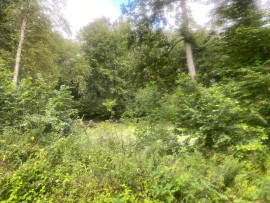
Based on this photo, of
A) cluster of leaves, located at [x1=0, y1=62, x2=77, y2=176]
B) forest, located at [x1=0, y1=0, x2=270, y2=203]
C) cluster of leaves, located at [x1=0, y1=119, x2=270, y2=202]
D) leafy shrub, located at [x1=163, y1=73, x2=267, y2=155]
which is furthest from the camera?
leafy shrub, located at [x1=163, y1=73, x2=267, y2=155]

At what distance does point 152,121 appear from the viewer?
199 inches

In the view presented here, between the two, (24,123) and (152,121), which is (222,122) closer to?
(152,121)

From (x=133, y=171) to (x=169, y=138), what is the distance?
2.22m

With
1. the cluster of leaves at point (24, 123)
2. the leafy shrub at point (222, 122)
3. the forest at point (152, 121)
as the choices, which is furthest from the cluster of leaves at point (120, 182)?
the leafy shrub at point (222, 122)

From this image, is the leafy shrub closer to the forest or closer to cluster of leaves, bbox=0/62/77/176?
the forest

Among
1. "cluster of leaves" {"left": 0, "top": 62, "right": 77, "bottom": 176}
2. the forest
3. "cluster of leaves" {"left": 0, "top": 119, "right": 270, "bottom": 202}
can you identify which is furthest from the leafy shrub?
"cluster of leaves" {"left": 0, "top": 62, "right": 77, "bottom": 176}

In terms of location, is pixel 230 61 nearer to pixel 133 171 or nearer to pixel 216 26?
pixel 216 26

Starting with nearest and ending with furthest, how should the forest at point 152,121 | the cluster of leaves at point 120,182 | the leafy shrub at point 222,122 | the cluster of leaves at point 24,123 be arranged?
the cluster of leaves at point 120,182 → the forest at point 152,121 → the cluster of leaves at point 24,123 → the leafy shrub at point 222,122

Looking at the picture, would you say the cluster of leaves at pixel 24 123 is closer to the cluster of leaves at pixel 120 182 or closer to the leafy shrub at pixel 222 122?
the cluster of leaves at pixel 120 182

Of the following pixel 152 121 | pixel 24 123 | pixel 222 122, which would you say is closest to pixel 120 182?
pixel 152 121

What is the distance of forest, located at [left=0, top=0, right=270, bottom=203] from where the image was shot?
245 centimetres

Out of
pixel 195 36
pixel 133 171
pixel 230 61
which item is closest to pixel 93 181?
pixel 133 171

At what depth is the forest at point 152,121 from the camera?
2.45 metres

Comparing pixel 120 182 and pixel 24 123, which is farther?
pixel 24 123
